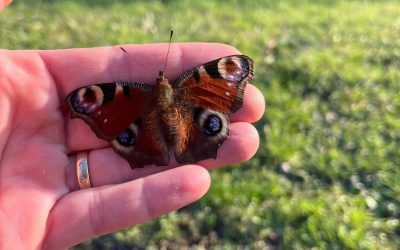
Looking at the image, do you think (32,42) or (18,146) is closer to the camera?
(18,146)

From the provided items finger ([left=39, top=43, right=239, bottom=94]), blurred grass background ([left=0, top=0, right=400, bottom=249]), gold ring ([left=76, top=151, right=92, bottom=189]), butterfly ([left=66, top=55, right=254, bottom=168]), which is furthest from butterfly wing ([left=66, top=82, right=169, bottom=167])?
blurred grass background ([left=0, top=0, right=400, bottom=249])

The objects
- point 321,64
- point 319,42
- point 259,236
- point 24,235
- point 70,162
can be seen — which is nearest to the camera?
point 24,235

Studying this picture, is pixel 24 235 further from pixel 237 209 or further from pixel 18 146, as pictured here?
pixel 237 209

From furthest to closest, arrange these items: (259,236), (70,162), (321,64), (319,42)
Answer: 1. (319,42)
2. (321,64)
3. (259,236)
4. (70,162)

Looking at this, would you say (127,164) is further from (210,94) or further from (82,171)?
(210,94)

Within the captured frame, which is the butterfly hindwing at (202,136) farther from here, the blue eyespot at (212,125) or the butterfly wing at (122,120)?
the butterfly wing at (122,120)


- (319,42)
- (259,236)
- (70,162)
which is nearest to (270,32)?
(319,42)
